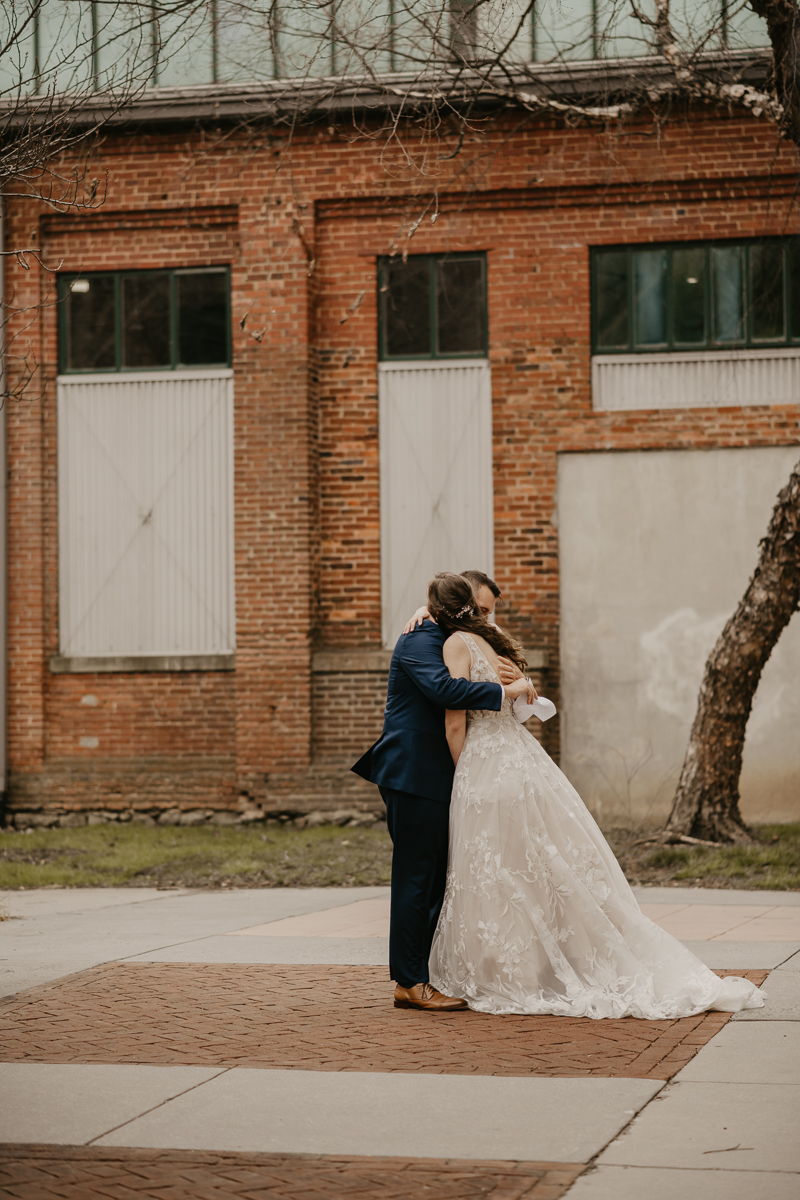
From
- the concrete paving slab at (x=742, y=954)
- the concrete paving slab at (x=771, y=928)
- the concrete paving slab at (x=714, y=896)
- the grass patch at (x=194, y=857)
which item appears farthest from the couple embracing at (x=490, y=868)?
the grass patch at (x=194, y=857)

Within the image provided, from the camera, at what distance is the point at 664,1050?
16.9 ft

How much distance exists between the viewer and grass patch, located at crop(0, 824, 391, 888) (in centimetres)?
1120

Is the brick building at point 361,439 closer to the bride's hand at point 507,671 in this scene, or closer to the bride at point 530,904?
the bride's hand at point 507,671

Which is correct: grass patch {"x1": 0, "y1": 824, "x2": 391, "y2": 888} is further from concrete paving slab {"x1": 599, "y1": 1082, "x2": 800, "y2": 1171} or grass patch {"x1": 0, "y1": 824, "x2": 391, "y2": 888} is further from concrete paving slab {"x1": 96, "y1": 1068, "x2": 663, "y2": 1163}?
concrete paving slab {"x1": 599, "y1": 1082, "x2": 800, "y2": 1171}

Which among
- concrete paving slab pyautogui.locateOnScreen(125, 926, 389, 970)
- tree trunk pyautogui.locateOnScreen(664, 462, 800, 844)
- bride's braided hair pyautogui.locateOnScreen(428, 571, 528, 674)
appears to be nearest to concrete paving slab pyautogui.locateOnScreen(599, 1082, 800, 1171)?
bride's braided hair pyautogui.locateOnScreen(428, 571, 528, 674)

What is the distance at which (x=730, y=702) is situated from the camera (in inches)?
465

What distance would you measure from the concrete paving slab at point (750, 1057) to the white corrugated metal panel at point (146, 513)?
10087 millimetres

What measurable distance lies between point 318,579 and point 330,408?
73.9 inches

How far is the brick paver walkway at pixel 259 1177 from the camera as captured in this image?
144 inches

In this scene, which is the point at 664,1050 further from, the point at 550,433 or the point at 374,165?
the point at 374,165

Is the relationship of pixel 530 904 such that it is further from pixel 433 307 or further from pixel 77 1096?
pixel 433 307

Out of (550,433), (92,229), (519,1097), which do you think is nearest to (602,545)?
(550,433)

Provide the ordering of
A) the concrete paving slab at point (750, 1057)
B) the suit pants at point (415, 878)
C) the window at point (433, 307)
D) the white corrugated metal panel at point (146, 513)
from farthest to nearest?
the white corrugated metal panel at point (146, 513) < the window at point (433, 307) < the suit pants at point (415, 878) < the concrete paving slab at point (750, 1057)

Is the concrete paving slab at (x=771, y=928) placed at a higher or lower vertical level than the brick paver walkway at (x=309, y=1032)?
lower
